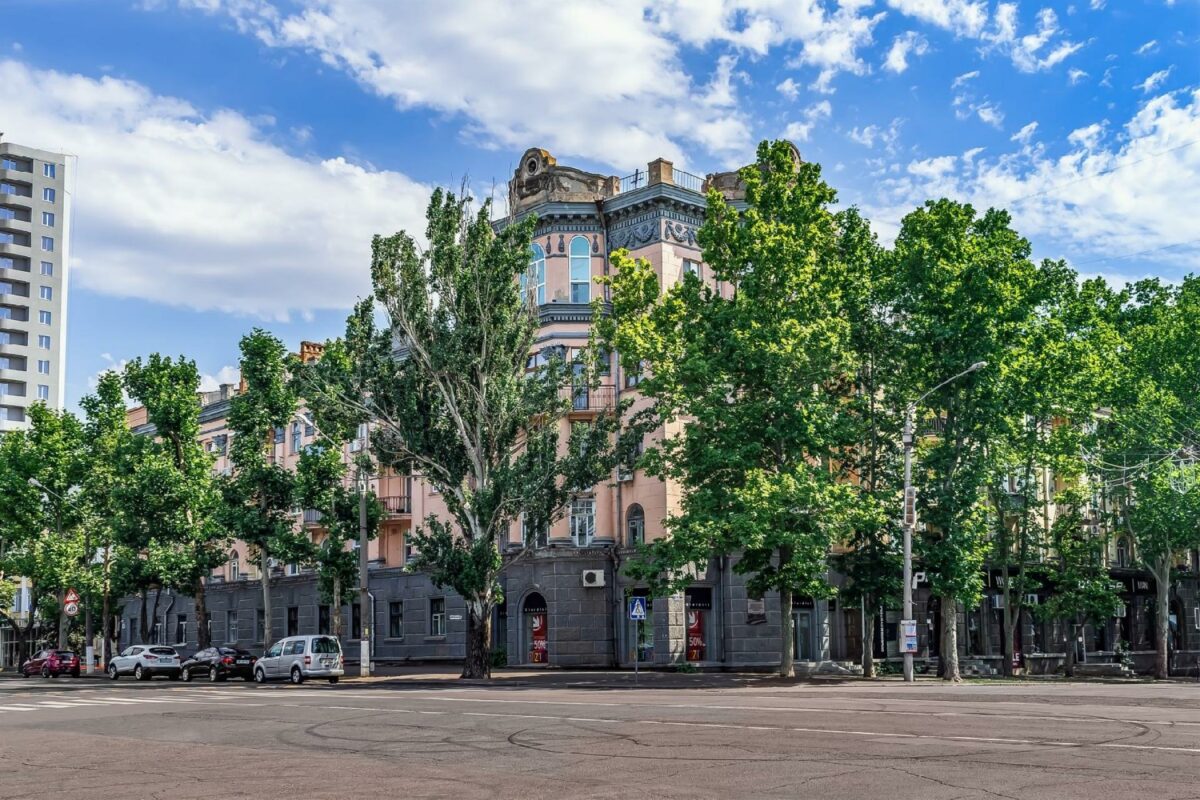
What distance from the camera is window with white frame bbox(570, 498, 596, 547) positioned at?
162ft

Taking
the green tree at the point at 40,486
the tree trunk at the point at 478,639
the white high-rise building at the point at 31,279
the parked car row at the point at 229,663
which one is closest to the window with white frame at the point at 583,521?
the tree trunk at the point at 478,639

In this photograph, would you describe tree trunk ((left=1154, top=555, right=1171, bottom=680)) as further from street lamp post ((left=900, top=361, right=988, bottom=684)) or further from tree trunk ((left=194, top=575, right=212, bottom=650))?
tree trunk ((left=194, top=575, right=212, bottom=650))

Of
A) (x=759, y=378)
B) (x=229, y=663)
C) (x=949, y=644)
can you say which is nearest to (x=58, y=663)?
(x=229, y=663)

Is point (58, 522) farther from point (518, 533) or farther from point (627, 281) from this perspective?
point (627, 281)

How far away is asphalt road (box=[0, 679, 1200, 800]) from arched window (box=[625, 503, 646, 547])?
822 inches

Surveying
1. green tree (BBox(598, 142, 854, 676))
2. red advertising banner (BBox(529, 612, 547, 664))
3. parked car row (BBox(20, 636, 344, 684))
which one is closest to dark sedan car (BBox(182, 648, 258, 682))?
parked car row (BBox(20, 636, 344, 684))

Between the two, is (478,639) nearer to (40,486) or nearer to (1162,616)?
(1162,616)

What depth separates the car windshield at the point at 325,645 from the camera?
1645 inches

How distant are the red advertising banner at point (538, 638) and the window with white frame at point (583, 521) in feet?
11.2

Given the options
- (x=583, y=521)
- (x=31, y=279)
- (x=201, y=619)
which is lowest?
(x=201, y=619)

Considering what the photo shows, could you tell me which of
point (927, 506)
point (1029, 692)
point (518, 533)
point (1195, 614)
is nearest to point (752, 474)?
point (927, 506)

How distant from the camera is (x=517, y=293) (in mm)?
40812

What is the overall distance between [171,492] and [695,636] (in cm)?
2152

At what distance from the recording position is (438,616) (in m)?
55.7
